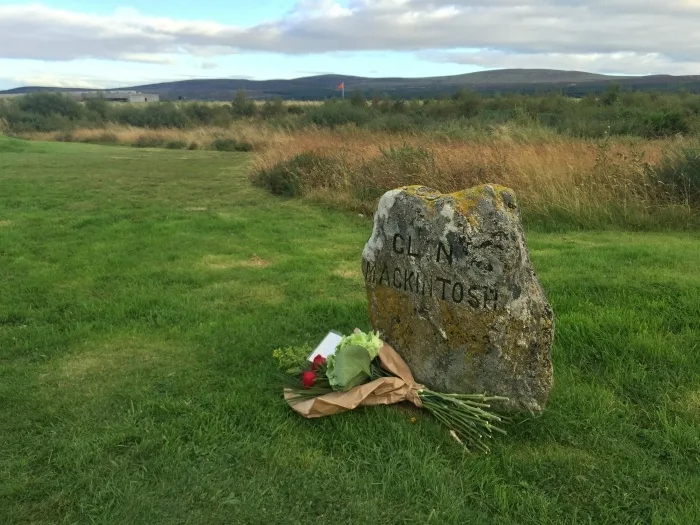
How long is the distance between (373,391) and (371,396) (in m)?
0.03

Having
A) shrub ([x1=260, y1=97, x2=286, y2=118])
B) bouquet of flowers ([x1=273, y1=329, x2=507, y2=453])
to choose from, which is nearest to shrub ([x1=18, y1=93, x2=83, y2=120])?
shrub ([x1=260, y1=97, x2=286, y2=118])

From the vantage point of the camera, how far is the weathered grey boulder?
11.0 feet

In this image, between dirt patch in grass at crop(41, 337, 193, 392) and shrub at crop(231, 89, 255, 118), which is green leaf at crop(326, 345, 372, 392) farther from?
shrub at crop(231, 89, 255, 118)

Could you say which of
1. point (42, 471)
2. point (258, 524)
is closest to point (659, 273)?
point (258, 524)

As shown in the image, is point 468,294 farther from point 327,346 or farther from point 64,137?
point 64,137

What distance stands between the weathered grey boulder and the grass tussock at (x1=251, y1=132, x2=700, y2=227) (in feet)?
19.6

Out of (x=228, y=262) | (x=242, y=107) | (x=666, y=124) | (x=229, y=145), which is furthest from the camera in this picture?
(x=242, y=107)

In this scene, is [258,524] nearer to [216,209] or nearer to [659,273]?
[659,273]

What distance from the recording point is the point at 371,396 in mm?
3555

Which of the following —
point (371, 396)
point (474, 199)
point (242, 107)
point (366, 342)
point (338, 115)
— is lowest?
point (371, 396)

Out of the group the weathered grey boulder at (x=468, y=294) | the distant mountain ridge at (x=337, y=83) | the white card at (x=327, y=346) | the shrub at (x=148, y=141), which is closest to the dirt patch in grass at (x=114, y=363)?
the white card at (x=327, y=346)

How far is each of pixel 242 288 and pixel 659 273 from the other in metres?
4.24

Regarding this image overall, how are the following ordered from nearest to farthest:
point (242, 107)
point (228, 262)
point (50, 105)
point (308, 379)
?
point (308, 379) < point (228, 262) < point (242, 107) < point (50, 105)

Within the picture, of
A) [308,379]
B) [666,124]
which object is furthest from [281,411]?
[666,124]
